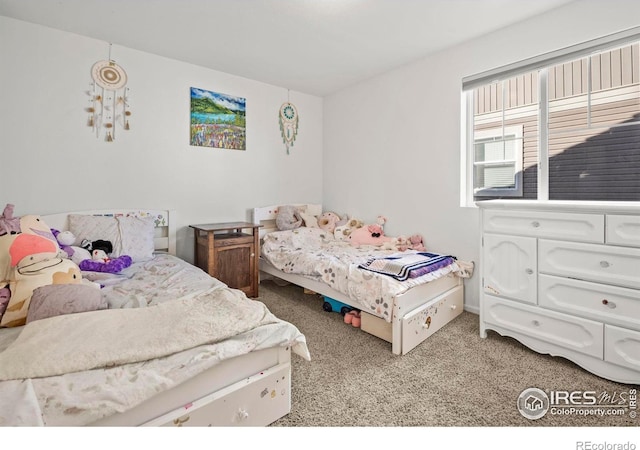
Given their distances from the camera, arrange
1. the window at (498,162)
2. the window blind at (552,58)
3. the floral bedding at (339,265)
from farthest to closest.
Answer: the window at (498,162) < the floral bedding at (339,265) < the window blind at (552,58)

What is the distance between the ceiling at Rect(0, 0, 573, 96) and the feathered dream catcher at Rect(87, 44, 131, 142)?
0.85 feet

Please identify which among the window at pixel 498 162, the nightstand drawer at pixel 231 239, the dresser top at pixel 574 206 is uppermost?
the window at pixel 498 162

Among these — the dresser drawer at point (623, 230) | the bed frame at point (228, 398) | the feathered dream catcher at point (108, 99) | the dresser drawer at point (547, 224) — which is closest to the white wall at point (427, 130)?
the dresser drawer at point (547, 224)

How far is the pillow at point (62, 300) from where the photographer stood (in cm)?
142

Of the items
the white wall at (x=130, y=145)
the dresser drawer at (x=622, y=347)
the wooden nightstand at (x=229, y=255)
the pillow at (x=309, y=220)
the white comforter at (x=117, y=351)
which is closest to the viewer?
the white comforter at (x=117, y=351)

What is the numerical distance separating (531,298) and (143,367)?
2.23 meters

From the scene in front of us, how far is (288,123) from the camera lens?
4.00 meters

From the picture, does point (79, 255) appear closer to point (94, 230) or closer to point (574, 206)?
point (94, 230)

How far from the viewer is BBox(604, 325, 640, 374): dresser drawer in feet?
5.45

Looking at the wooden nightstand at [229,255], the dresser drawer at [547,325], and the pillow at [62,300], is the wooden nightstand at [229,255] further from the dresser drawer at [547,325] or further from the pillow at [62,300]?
the dresser drawer at [547,325]

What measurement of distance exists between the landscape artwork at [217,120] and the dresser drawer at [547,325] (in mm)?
2958

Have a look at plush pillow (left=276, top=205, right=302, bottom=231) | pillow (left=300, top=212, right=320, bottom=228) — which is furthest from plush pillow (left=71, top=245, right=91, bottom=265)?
pillow (left=300, top=212, right=320, bottom=228)

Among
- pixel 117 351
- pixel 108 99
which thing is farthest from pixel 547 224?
pixel 108 99

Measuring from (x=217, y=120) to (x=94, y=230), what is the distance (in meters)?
1.64
